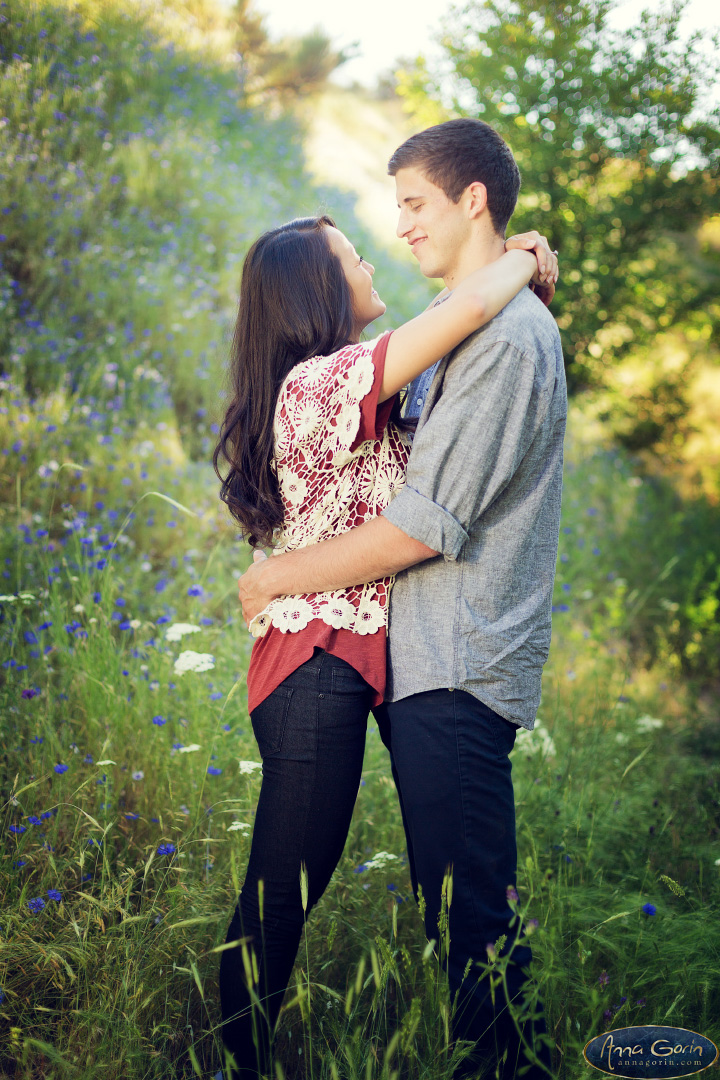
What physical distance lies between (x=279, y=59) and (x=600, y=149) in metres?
7.50

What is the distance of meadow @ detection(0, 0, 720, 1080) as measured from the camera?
1.95 m

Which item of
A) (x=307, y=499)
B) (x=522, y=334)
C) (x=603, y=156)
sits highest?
(x=603, y=156)

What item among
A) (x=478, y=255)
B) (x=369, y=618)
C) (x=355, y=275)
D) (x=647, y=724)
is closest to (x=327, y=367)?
(x=355, y=275)

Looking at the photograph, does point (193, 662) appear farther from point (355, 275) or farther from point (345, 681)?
point (355, 275)

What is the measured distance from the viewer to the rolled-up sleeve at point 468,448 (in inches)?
61.6

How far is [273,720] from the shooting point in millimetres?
1685

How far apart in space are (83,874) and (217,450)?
1227 mm

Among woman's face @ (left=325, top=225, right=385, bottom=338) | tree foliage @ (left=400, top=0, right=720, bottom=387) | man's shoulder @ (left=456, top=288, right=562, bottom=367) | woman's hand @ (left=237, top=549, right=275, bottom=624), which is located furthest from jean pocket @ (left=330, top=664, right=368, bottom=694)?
tree foliage @ (left=400, top=0, right=720, bottom=387)

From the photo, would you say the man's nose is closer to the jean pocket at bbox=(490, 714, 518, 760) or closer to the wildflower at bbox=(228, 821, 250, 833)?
the jean pocket at bbox=(490, 714, 518, 760)

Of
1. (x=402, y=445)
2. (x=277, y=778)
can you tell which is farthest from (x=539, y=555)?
(x=277, y=778)

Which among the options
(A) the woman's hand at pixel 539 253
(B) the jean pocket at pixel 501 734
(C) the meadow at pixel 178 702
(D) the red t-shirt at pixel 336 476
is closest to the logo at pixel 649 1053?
(C) the meadow at pixel 178 702

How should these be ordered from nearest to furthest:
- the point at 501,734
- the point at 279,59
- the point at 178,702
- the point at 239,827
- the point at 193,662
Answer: the point at 501,734
the point at 239,827
the point at 193,662
the point at 178,702
the point at 279,59

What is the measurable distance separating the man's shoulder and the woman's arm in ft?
0.06

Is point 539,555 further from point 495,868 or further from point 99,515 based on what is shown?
point 99,515
